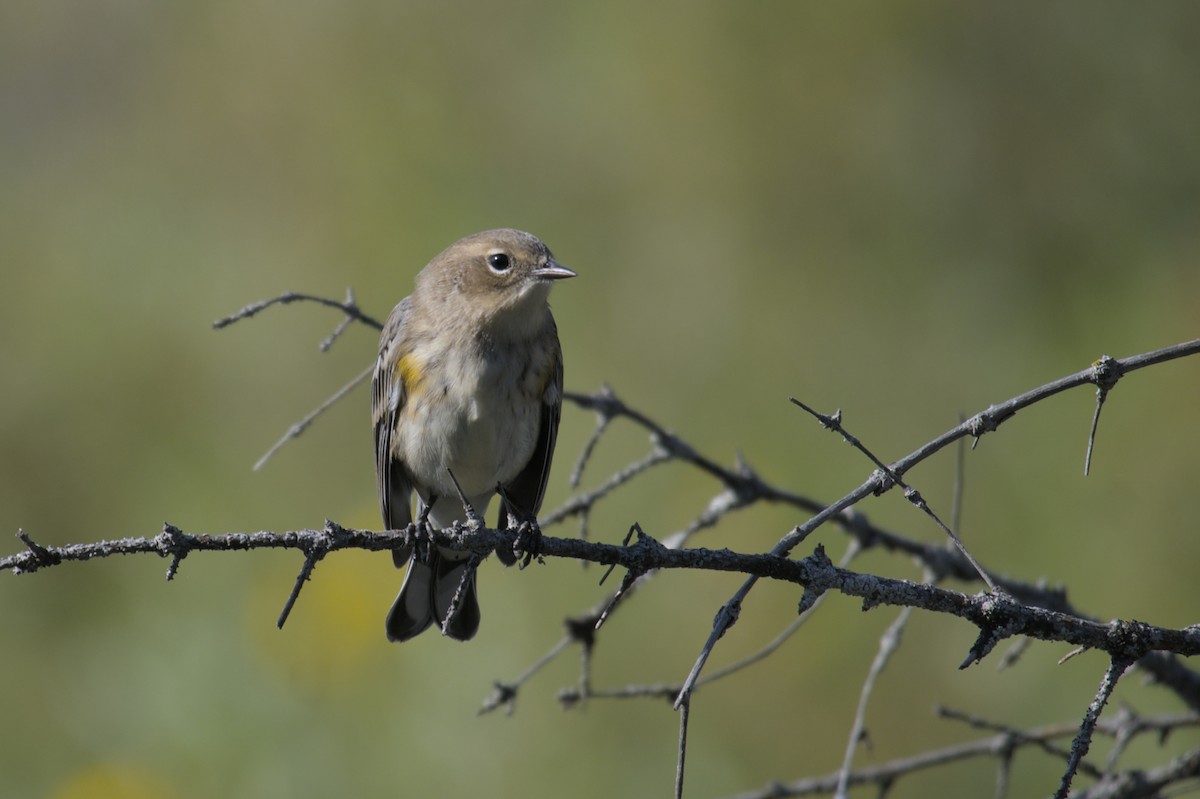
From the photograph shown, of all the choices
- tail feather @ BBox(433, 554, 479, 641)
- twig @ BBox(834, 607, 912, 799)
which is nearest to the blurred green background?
tail feather @ BBox(433, 554, 479, 641)

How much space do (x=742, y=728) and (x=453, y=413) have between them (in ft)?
7.21

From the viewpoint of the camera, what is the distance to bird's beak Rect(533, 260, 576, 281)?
4445 millimetres

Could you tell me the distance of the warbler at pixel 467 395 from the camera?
4.43 m

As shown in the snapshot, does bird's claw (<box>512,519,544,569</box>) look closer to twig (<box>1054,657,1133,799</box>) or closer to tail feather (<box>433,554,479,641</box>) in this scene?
tail feather (<box>433,554,479,641</box>)

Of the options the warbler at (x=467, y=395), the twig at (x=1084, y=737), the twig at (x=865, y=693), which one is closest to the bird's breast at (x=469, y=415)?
the warbler at (x=467, y=395)

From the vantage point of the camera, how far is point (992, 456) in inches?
232

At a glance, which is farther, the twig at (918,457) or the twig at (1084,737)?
the twig at (918,457)

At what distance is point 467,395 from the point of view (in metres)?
4.39

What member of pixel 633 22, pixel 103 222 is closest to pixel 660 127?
pixel 633 22

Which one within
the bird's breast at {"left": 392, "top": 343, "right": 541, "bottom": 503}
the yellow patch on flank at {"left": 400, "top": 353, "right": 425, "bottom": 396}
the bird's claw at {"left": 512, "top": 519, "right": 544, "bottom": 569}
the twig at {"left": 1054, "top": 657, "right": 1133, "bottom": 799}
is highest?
the yellow patch on flank at {"left": 400, "top": 353, "right": 425, "bottom": 396}

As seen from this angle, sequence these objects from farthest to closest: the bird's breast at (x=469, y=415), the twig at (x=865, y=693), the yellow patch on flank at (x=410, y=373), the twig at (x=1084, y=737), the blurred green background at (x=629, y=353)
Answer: the blurred green background at (x=629, y=353) → the yellow patch on flank at (x=410, y=373) → the bird's breast at (x=469, y=415) → the twig at (x=865, y=693) → the twig at (x=1084, y=737)

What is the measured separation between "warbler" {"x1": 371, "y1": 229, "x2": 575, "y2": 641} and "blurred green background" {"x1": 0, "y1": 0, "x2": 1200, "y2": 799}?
774 millimetres

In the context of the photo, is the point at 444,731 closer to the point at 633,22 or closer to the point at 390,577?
the point at 390,577

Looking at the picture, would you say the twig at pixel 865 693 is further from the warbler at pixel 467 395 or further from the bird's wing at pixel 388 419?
the bird's wing at pixel 388 419
